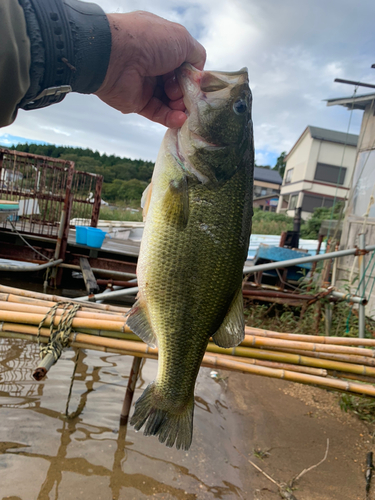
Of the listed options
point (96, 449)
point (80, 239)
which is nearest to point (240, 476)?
point (96, 449)

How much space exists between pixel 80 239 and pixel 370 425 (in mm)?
8021

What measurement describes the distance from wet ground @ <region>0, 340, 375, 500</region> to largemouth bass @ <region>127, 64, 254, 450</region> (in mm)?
1936

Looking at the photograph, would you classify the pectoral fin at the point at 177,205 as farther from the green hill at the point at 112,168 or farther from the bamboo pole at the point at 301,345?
the green hill at the point at 112,168

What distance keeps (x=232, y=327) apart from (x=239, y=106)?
103 cm

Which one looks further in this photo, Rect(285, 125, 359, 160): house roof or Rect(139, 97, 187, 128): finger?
Rect(285, 125, 359, 160): house roof

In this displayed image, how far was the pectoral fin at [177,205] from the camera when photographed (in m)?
1.53

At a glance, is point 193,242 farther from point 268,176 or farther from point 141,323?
point 268,176

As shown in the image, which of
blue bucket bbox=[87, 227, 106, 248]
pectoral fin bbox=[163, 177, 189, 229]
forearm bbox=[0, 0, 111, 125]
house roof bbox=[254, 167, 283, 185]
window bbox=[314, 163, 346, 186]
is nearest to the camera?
forearm bbox=[0, 0, 111, 125]

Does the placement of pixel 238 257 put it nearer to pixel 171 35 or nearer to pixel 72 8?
pixel 171 35

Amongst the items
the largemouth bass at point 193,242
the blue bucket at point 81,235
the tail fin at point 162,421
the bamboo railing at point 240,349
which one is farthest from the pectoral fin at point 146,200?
the blue bucket at point 81,235

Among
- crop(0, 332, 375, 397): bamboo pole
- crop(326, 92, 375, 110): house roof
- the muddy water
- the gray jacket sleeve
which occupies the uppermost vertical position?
crop(326, 92, 375, 110): house roof

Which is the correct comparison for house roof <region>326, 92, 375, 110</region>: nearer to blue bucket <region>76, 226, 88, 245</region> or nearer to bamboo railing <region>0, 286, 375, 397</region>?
bamboo railing <region>0, 286, 375, 397</region>

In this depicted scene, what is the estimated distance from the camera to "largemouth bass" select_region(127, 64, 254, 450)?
154 cm

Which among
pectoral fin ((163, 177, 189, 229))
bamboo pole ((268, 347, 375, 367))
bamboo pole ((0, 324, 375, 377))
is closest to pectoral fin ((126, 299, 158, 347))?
pectoral fin ((163, 177, 189, 229))
